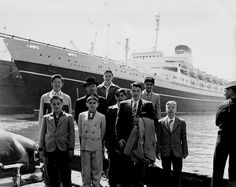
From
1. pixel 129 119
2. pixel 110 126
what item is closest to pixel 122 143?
pixel 129 119

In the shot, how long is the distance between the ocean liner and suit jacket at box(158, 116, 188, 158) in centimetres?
1604

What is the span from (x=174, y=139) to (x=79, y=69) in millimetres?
17059

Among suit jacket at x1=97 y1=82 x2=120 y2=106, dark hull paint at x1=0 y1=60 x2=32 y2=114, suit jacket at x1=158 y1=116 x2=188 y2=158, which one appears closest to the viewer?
suit jacket at x1=158 y1=116 x2=188 y2=158

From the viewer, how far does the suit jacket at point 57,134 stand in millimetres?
3330

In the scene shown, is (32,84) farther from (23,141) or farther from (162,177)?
(162,177)

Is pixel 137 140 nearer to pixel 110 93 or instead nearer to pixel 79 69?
pixel 110 93

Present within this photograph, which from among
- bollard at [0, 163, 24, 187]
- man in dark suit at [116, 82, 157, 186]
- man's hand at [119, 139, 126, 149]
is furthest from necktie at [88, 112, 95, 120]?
bollard at [0, 163, 24, 187]

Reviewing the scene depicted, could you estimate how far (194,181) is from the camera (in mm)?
3506

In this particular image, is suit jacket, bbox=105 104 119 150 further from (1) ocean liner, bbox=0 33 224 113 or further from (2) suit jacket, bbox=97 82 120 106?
(1) ocean liner, bbox=0 33 224 113

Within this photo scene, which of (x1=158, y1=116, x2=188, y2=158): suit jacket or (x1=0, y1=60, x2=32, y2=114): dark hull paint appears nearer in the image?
(x1=158, y1=116, x2=188, y2=158): suit jacket

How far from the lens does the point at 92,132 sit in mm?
3404

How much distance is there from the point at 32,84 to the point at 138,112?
53.7 ft

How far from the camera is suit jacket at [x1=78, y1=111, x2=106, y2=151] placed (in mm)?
3383

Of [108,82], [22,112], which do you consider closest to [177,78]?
[22,112]
